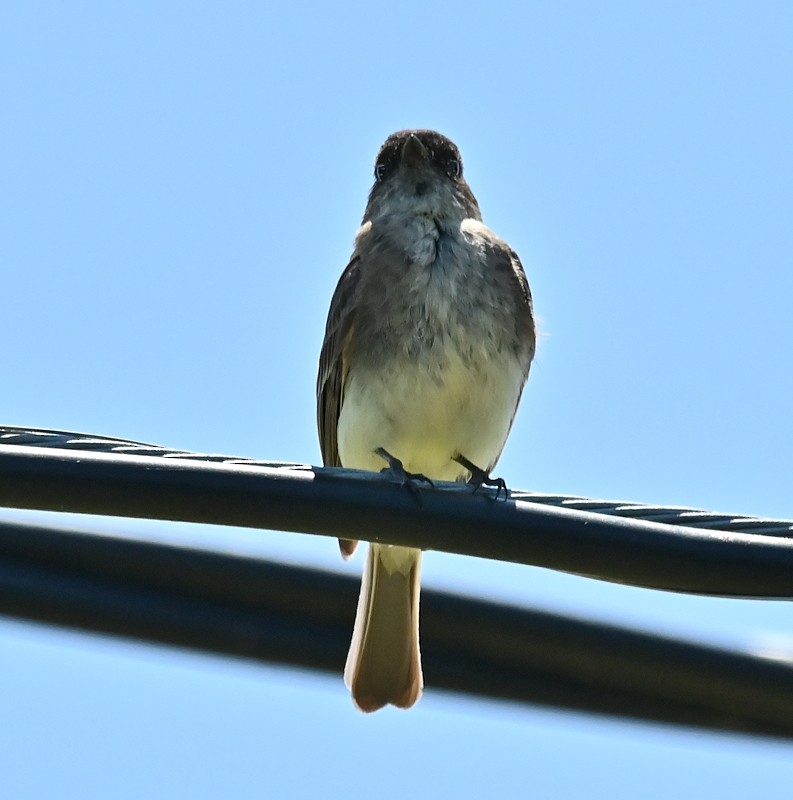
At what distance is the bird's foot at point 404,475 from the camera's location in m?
3.14

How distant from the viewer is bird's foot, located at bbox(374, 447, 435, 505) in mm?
3139

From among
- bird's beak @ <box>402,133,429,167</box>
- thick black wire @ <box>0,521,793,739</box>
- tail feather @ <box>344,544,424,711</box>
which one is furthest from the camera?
bird's beak @ <box>402,133,429,167</box>

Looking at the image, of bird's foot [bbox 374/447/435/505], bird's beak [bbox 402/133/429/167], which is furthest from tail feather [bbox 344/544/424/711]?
bird's beak [bbox 402/133/429/167]

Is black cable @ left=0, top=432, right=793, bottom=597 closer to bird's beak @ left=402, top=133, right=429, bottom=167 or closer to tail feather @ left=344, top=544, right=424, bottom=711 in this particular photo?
tail feather @ left=344, top=544, right=424, bottom=711

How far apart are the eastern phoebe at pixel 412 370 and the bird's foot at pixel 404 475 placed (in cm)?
5

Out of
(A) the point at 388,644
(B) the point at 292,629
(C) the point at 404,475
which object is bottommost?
(B) the point at 292,629

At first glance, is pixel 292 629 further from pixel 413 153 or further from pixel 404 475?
pixel 413 153

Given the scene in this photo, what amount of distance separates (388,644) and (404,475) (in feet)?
4.47

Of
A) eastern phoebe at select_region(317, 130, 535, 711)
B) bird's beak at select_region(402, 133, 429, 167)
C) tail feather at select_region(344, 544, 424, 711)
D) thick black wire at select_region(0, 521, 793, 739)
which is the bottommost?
thick black wire at select_region(0, 521, 793, 739)

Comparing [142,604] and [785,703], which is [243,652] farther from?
[785,703]

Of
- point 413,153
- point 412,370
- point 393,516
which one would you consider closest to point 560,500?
point 393,516

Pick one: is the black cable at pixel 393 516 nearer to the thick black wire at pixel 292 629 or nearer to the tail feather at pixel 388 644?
the thick black wire at pixel 292 629

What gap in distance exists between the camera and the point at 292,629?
3.88m

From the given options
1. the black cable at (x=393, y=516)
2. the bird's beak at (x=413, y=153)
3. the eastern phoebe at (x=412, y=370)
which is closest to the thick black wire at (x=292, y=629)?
the black cable at (x=393, y=516)
